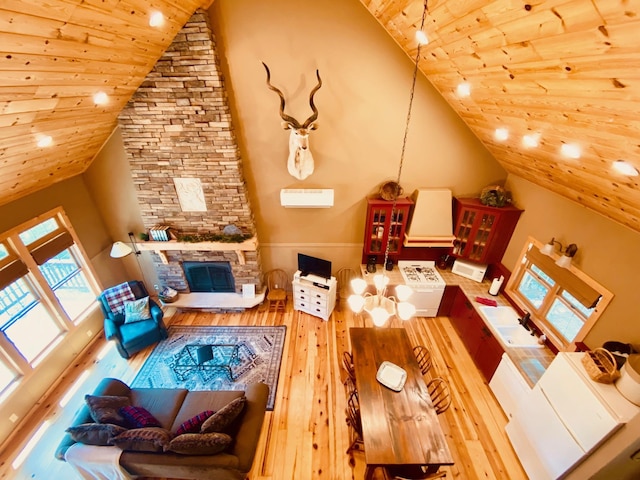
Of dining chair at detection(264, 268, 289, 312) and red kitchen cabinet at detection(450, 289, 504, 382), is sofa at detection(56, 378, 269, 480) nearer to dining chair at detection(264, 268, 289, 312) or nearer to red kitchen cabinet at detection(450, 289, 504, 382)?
dining chair at detection(264, 268, 289, 312)

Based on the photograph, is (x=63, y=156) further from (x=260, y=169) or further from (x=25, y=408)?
(x=25, y=408)

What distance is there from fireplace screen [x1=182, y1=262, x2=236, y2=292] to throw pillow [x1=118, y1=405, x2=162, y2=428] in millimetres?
2519

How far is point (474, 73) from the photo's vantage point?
2.55m

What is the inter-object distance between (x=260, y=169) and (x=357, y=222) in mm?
1894

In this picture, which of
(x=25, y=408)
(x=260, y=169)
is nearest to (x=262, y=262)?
(x=260, y=169)

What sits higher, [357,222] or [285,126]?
[285,126]

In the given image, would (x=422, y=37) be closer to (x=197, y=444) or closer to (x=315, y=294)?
(x=315, y=294)

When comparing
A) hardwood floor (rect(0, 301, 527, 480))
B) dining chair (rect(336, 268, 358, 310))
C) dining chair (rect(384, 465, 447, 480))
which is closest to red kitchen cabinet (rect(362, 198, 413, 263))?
dining chair (rect(336, 268, 358, 310))

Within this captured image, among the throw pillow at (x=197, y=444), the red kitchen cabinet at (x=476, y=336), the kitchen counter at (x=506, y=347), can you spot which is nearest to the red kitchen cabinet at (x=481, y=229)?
the kitchen counter at (x=506, y=347)

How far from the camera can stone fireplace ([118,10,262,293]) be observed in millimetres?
3531

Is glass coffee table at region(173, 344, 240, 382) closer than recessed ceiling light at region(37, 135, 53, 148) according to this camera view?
No

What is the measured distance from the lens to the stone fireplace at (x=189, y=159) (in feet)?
11.6

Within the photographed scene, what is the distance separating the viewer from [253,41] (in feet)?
11.7

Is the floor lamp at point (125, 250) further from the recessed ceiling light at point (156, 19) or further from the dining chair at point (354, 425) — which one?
the dining chair at point (354, 425)
